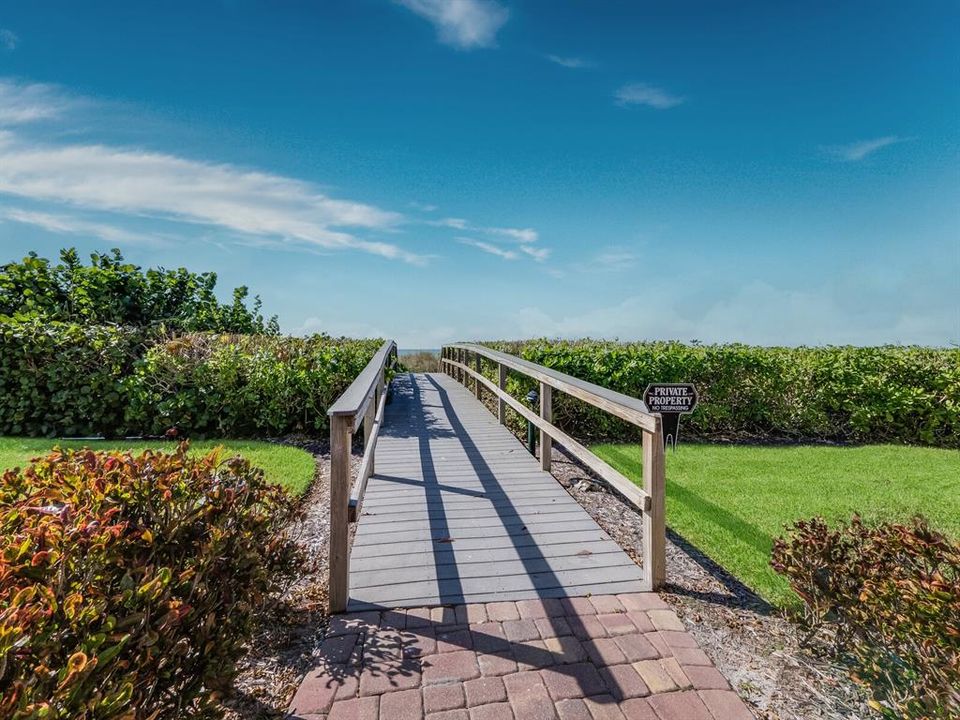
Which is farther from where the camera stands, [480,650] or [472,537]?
[472,537]

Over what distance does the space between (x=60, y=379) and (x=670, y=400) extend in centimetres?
929

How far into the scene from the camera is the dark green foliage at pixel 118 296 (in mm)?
11297

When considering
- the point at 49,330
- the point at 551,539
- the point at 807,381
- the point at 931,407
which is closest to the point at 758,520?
the point at 551,539

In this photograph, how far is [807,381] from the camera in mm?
7969

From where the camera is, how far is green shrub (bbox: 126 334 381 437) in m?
7.12

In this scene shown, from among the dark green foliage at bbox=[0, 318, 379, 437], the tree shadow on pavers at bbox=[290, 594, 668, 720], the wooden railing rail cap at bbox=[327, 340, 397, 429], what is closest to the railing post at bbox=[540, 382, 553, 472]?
the wooden railing rail cap at bbox=[327, 340, 397, 429]

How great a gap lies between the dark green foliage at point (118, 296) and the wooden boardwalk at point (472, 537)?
9309 mm

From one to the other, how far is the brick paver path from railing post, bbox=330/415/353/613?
136 millimetres

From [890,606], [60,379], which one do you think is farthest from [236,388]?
[890,606]

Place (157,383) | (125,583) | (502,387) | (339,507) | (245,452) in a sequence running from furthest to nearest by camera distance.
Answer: (157,383)
(502,387)
(245,452)
(339,507)
(125,583)

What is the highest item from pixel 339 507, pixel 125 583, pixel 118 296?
pixel 118 296

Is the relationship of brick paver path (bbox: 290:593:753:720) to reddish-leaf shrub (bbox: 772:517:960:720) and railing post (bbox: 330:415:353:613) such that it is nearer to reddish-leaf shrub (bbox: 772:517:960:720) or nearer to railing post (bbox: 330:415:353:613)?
railing post (bbox: 330:415:353:613)

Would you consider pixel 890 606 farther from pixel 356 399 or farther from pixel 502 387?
pixel 502 387

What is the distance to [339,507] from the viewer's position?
2.70 meters
